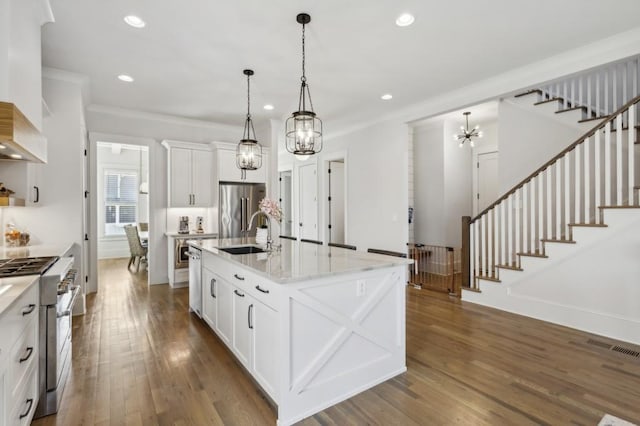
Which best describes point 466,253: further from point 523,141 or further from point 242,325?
point 242,325

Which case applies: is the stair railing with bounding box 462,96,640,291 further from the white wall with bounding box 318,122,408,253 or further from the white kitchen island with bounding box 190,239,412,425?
the white kitchen island with bounding box 190,239,412,425

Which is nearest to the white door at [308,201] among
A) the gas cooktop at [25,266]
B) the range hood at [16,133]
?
the gas cooktop at [25,266]

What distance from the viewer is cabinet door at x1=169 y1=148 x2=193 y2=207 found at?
5.42m

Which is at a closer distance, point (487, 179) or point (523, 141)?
point (523, 141)

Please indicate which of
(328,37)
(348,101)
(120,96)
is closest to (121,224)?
(120,96)

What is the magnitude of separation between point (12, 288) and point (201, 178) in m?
4.19

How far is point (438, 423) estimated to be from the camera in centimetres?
192

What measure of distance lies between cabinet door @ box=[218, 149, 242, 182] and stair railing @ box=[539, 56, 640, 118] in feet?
15.8

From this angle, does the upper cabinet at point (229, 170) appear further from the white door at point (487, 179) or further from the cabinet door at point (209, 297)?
the white door at point (487, 179)

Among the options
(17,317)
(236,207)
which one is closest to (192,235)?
(236,207)

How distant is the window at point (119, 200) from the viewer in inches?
331

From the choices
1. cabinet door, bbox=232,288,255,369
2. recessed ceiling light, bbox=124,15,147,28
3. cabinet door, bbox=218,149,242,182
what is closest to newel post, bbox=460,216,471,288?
cabinet door, bbox=232,288,255,369

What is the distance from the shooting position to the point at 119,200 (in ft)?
28.0

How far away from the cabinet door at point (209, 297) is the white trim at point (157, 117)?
3.44m
